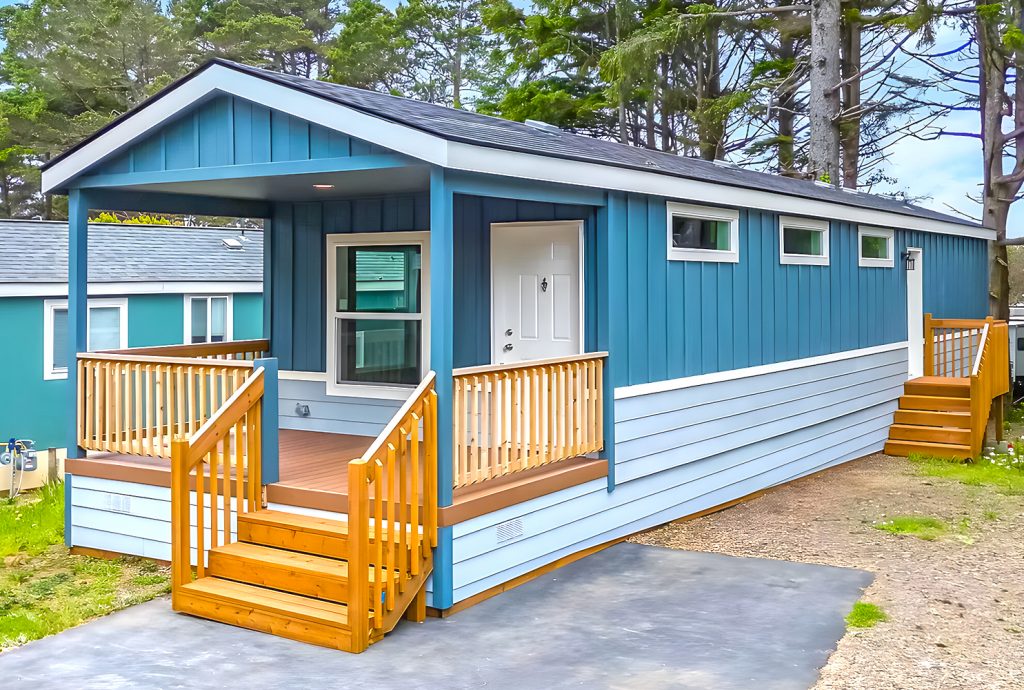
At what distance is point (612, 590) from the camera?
6.69 m

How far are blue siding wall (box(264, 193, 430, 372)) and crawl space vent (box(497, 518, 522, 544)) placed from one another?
10.4ft

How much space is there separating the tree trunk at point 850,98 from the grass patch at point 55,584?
17.3 meters

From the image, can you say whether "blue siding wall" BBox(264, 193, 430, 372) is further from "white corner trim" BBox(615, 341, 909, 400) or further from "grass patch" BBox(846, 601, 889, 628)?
"grass patch" BBox(846, 601, 889, 628)

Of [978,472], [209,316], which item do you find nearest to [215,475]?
[978,472]

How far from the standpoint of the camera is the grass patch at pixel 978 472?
1028cm

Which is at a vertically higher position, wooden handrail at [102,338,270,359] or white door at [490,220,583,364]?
white door at [490,220,583,364]

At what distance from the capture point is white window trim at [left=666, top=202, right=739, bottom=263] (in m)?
8.33

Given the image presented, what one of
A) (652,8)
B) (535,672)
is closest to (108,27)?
(652,8)

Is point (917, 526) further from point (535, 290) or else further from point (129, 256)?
point (129, 256)

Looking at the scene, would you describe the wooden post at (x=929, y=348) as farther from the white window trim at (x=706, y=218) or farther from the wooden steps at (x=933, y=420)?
the white window trim at (x=706, y=218)

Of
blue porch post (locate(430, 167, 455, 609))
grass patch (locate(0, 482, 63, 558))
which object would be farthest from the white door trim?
grass patch (locate(0, 482, 63, 558))

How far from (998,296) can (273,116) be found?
14.6 metres

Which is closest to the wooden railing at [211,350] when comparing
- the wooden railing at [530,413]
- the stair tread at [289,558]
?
the stair tread at [289,558]

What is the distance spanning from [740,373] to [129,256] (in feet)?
33.5
